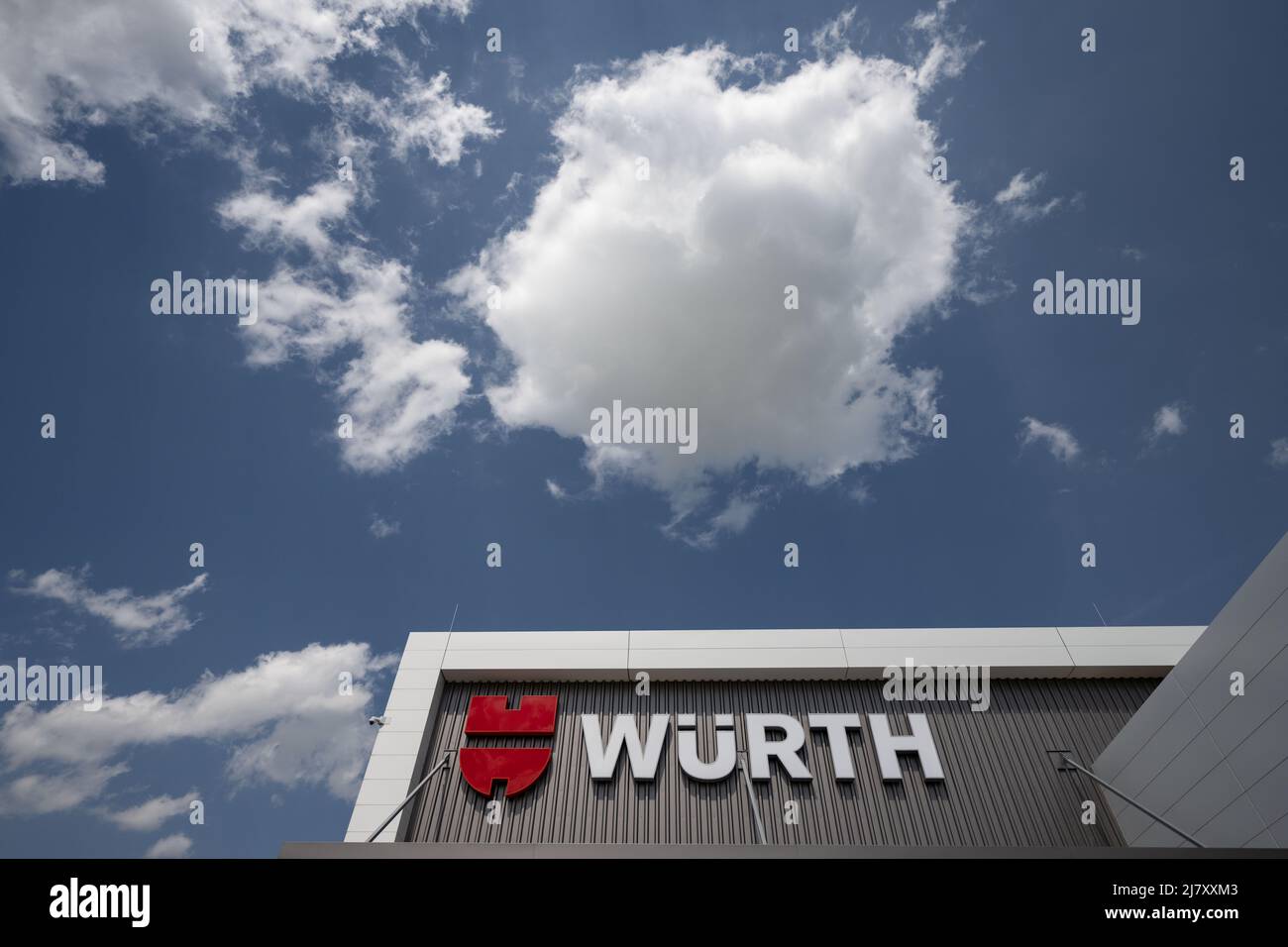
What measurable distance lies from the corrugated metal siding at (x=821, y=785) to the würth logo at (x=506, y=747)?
20 cm

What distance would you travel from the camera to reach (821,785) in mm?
14133

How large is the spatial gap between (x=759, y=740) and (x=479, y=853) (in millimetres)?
8919

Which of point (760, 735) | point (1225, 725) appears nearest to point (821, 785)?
point (760, 735)

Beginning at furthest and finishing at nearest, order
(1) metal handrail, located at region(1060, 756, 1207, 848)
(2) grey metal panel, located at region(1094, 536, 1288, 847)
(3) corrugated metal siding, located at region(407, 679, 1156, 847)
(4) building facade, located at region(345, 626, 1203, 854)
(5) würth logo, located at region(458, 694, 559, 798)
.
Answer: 1. (5) würth logo, located at region(458, 694, 559, 798)
2. (4) building facade, located at region(345, 626, 1203, 854)
3. (3) corrugated metal siding, located at region(407, 679, 1156, 847)
4. (1) metal handrail, located at region(1060, 756, 1207, 848)
5. (2) grey metal panel, located at region(1094, 536, 1288, 847)

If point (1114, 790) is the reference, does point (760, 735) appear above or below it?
above

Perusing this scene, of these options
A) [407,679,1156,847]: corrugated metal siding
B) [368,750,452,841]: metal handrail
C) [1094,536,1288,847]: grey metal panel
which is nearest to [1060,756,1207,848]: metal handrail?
[1094,536,1288,847]: grey metal panel

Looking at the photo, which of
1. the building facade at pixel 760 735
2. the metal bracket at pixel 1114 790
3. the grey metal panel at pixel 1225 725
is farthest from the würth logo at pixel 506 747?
the grey metal panel at pixel 1225 725

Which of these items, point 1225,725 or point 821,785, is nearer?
point 1225,725

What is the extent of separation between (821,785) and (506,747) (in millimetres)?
6647

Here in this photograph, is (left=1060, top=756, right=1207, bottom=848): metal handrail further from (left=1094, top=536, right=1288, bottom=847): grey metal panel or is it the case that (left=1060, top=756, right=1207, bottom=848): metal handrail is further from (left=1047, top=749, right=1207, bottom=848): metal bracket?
(left=1094, top=536, right=1288, bottom=847): grey metal panel

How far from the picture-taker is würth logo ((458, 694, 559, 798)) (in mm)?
14242

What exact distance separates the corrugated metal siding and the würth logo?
200mm

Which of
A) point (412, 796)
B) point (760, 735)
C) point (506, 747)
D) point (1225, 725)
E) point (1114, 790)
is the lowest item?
point (412, 796)

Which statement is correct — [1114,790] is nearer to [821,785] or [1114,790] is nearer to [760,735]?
[821,785]
